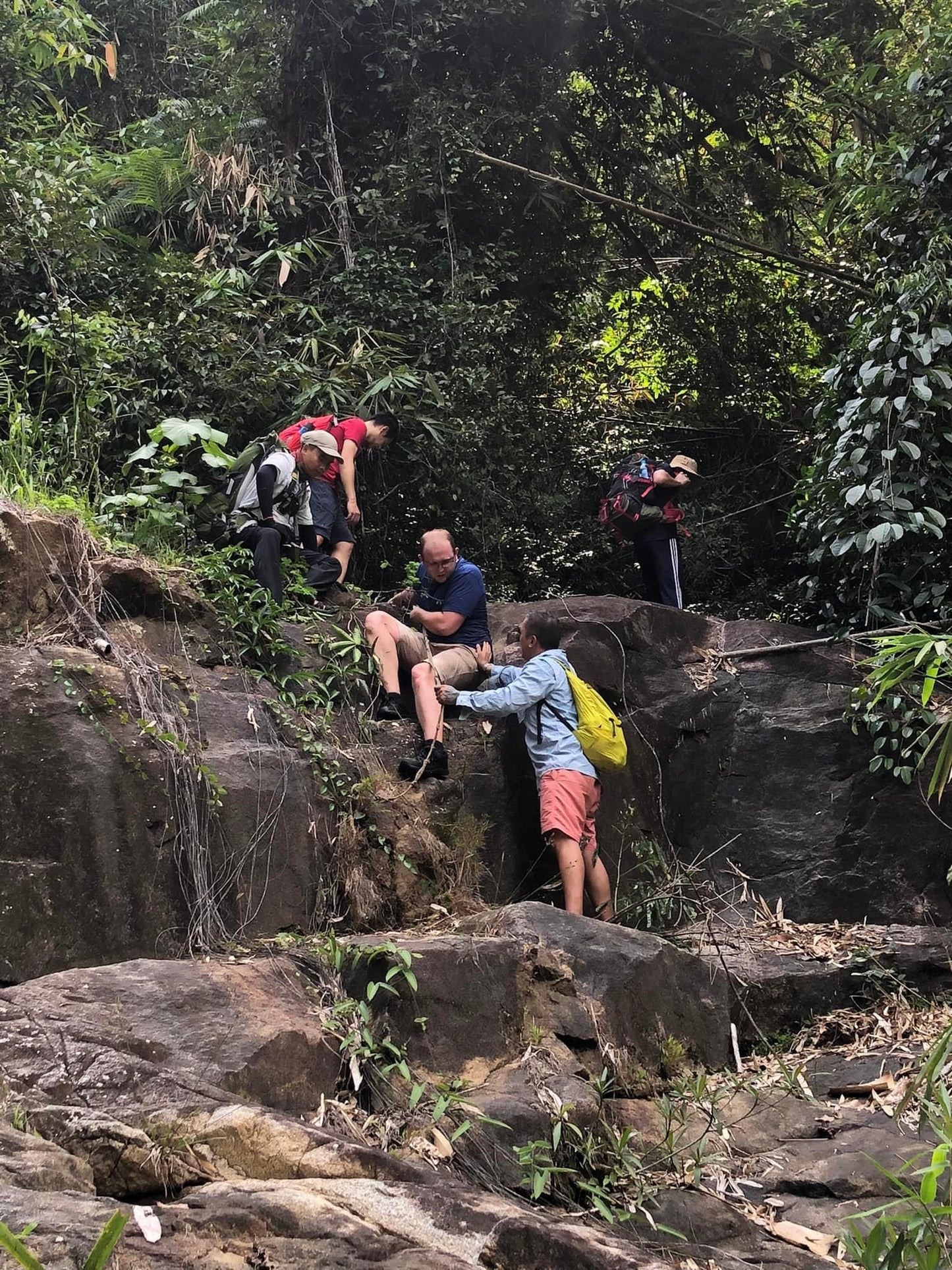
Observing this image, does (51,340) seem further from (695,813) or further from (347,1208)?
(347,1208)

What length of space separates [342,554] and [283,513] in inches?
28.2

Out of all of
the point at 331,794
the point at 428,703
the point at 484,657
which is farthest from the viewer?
the point at 484,657

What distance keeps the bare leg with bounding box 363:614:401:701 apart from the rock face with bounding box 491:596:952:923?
965mm

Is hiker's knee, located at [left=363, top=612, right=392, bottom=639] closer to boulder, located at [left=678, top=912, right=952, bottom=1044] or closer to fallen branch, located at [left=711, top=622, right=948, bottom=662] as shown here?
boulder, located at [left=678, top=912, right=952, bottom=1044]

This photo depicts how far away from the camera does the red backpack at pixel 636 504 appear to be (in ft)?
29.7

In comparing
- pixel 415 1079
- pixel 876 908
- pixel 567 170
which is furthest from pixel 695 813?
pixel 567 170

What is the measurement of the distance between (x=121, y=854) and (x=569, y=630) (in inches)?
146

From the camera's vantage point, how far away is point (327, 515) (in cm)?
786

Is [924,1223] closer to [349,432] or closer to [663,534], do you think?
[349,432]

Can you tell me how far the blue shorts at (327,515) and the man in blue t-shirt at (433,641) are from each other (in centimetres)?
70

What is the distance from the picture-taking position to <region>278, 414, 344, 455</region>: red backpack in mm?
7805

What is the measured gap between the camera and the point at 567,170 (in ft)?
39.8

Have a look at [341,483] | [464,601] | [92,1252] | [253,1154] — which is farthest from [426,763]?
[92,1252]

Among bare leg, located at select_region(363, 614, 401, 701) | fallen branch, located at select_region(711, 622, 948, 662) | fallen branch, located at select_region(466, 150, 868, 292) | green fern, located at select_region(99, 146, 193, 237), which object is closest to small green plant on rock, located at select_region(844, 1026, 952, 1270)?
bare leg, located at select_region(363, 614, 401, 701)
